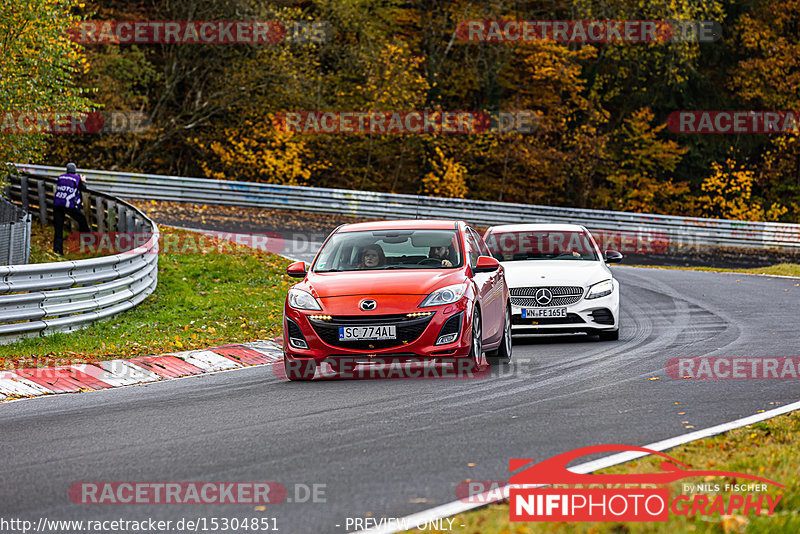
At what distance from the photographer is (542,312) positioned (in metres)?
13.8

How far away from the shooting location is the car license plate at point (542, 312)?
1380 cm

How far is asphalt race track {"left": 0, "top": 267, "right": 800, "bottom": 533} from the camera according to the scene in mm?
5816

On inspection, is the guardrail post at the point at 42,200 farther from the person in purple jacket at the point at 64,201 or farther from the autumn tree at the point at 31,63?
the person in purple jacket at the point at 64,201

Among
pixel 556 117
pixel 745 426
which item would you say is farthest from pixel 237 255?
pixel 556 117

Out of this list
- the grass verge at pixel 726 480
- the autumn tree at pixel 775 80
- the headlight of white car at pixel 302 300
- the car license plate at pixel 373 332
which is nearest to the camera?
the grass verge at pixel 726 480

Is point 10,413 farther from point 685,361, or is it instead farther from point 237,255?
point 237,255

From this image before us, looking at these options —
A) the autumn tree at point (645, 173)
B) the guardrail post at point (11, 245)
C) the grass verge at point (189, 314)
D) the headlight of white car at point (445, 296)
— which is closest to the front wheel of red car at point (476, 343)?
the headlight of white car at point (445, 296)

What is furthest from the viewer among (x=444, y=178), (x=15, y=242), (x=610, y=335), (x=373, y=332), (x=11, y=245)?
(x=444, y=178)

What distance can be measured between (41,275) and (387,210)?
24.2m

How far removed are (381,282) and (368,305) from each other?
16.3 inches

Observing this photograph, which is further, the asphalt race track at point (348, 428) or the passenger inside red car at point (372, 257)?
the passenger inside red car at point (372, 257)

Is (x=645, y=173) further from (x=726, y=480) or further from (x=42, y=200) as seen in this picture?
(x=726, y=480)

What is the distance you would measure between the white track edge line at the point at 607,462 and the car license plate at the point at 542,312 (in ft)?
17.2

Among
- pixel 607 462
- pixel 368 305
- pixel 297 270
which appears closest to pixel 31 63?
pixel 297 270
